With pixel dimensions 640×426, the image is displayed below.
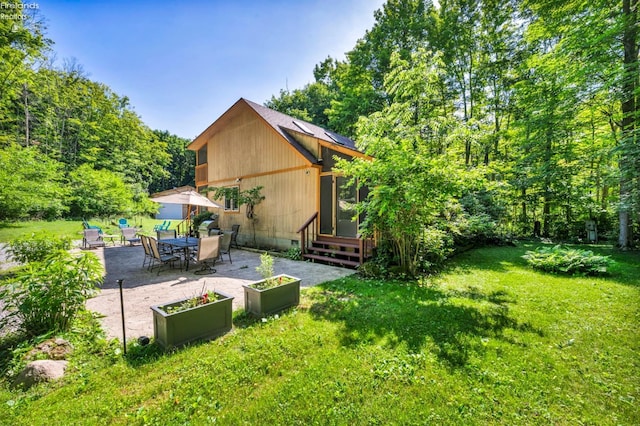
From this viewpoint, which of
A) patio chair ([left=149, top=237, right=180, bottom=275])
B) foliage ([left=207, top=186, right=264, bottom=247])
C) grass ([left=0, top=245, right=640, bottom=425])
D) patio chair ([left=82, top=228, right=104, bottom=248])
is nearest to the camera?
grass ([left=0, top=245, right=640, bottom=425])

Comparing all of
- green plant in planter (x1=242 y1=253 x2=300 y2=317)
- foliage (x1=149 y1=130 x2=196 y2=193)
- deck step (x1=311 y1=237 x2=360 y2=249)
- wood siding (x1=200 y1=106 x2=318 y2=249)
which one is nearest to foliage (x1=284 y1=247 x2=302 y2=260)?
deck step (x1=311 y1=237 x2=360 y2=249)

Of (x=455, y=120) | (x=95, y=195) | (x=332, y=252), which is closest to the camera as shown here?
(x=332, y=252)

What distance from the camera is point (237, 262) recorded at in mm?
7930

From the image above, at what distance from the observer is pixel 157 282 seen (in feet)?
18.7

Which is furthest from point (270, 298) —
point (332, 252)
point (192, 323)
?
point (332, 252)

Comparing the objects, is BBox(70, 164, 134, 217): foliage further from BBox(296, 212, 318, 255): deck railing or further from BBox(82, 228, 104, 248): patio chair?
BBox(296, 212, 318, 255): deck railing

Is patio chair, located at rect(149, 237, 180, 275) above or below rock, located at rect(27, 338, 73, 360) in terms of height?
above

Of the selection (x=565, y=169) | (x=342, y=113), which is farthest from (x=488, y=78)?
(x=342, y=113)

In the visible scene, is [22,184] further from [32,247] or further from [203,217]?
[32,247]

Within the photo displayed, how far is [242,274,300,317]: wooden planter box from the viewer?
3830 mm

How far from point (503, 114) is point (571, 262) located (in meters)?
12.6

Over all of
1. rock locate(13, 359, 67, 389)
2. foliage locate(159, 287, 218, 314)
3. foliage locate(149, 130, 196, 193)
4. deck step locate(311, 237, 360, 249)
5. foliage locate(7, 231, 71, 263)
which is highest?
foliage locate(149, 130, 196, 193)

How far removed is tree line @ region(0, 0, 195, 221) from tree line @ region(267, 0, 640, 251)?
17.8m

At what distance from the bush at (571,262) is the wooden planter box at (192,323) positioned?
779cm
